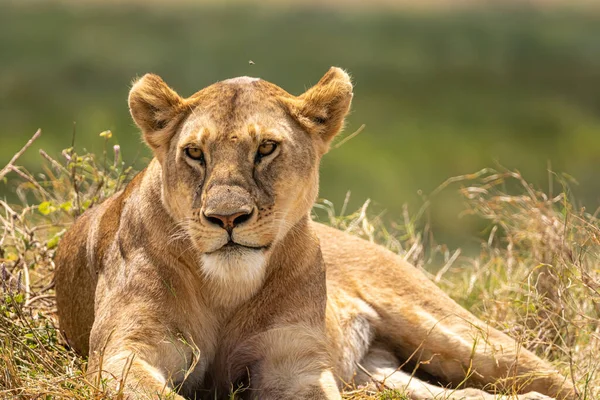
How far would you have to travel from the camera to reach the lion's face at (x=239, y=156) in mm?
4387

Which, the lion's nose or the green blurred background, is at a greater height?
the lion's nose

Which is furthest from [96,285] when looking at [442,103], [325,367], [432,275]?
[442,103]

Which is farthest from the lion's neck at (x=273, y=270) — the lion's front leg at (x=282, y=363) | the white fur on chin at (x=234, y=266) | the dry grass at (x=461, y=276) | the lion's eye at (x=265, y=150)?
the dry grass at (x=461, y=276)

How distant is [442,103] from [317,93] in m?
27.0

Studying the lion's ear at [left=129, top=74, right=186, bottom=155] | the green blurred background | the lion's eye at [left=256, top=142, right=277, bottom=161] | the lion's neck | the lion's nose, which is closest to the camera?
the lion's nose

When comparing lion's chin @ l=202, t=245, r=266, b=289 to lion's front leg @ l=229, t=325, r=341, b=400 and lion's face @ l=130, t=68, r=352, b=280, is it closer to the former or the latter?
lion's face @ l=130, t=68, r=352, b=280

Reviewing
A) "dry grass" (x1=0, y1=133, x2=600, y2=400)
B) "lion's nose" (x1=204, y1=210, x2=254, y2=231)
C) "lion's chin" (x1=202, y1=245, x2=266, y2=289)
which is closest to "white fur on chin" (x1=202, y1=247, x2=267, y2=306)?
"lion's chin" (x1=202, y1=245, x2=266, y2=289)

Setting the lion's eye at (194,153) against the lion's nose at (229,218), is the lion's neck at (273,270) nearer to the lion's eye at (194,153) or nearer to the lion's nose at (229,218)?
the lion's nose at (229,218)

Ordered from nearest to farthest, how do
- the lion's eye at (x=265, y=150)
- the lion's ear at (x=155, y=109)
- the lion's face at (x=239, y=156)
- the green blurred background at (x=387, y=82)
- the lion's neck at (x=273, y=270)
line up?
the lion's face at (x=239, y=156) → the lion's eye at (x=265, y=150) → the lion's neck at (x=273, y=270) → the lion's ear at (x=155, y=109) → the green blurred background at (x=387, y=82)

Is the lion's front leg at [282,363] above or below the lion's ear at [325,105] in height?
below

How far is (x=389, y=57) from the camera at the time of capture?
119ft

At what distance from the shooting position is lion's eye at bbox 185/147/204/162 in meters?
4.58

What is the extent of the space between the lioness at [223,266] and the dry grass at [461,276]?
0.73 ft

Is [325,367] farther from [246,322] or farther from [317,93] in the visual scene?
[317,93]
